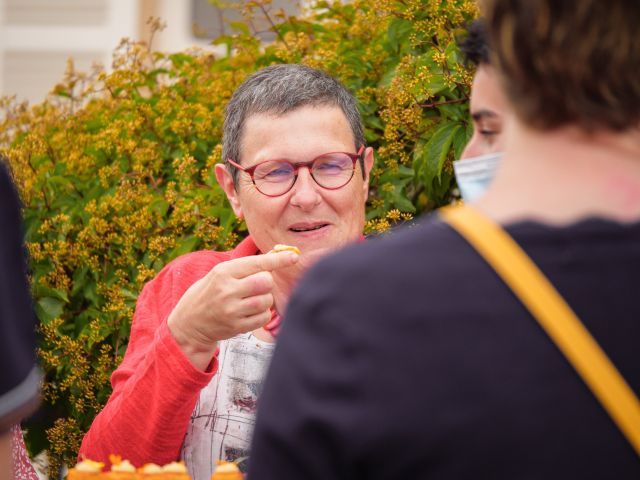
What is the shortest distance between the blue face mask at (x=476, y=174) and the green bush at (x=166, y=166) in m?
1.21

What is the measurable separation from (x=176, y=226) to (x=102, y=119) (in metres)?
0.68

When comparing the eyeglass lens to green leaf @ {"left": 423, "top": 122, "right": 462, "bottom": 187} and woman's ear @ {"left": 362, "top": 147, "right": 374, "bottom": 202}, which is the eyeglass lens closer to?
woman's ear @ {"left": 362, "top": 147, "right": 374, "bottom": 202}

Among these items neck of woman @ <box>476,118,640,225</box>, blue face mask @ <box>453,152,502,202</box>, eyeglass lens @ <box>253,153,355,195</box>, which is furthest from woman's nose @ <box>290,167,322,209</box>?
neck of woman @ <box>476,118,640,225</box>

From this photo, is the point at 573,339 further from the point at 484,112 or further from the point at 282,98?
the point at 282,98

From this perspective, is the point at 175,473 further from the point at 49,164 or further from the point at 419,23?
the point at 49,164

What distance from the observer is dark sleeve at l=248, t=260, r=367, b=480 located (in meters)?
1.11

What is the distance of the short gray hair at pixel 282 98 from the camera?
2.82 metres

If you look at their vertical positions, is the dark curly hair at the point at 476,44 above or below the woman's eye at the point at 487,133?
above

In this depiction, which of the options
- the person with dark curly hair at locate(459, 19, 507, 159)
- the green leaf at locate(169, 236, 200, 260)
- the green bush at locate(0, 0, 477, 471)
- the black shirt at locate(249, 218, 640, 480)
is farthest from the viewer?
the green leaf at locate(169, 236, 200, 260)

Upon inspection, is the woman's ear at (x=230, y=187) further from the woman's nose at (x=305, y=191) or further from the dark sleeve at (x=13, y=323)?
the dark sleeve at (x=13, y=323)

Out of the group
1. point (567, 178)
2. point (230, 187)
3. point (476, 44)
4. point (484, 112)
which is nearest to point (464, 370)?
point (567, 178)

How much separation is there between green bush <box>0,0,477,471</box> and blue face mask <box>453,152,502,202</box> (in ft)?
3.98

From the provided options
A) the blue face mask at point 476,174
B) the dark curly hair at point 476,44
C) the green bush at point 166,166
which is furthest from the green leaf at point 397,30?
the blue face mask at point 476,174

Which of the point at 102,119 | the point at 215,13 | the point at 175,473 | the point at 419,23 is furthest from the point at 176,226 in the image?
the point at 215,13
